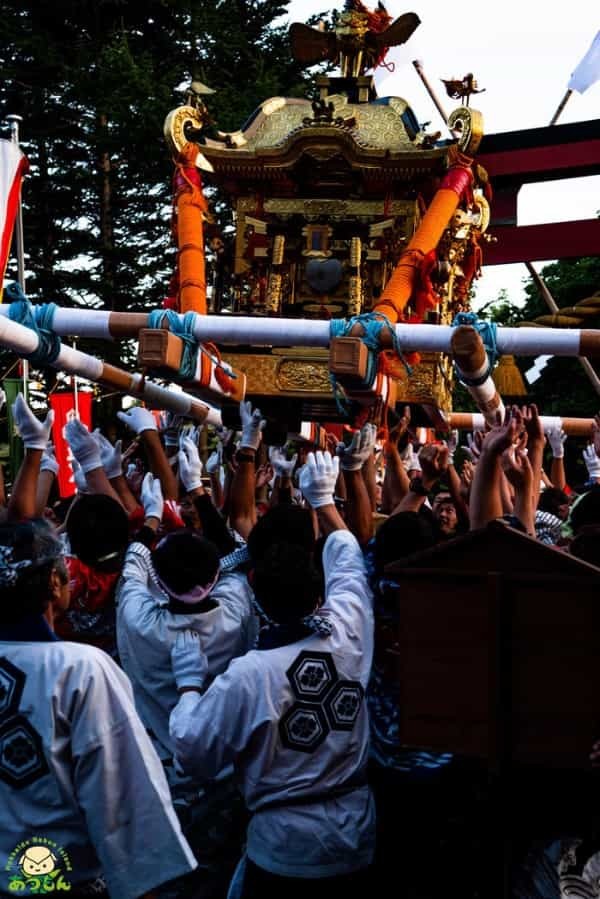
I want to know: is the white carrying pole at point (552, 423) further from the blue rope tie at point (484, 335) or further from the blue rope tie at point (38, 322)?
the blue rope tie at point (38, 322)

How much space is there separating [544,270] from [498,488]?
84.4 feet

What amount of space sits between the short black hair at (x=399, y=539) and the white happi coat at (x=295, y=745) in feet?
1.18

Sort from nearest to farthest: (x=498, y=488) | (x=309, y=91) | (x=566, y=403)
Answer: (x=498, y=488) → (x=309, y=91) → (x=566, y=403)

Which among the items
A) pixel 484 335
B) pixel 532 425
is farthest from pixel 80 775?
pixel 484 335

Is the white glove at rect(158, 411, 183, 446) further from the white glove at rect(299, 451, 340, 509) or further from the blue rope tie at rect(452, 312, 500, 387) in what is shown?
the white glove at rect(299, 451, 340, 509)

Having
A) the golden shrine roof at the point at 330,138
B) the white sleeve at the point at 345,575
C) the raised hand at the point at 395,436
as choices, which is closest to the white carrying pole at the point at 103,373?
the raised hand at the point at 395,436

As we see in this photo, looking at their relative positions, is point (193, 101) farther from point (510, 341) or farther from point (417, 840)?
point (417, 840)

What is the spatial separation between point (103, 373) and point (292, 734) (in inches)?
141

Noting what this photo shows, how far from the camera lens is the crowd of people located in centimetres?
222

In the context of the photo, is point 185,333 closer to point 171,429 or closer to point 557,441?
point 171,429

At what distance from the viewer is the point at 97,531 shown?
370cm

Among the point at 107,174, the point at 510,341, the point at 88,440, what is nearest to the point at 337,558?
the point at 88,440

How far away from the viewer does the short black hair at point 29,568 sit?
90.1 inches

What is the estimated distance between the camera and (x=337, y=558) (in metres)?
3.25
